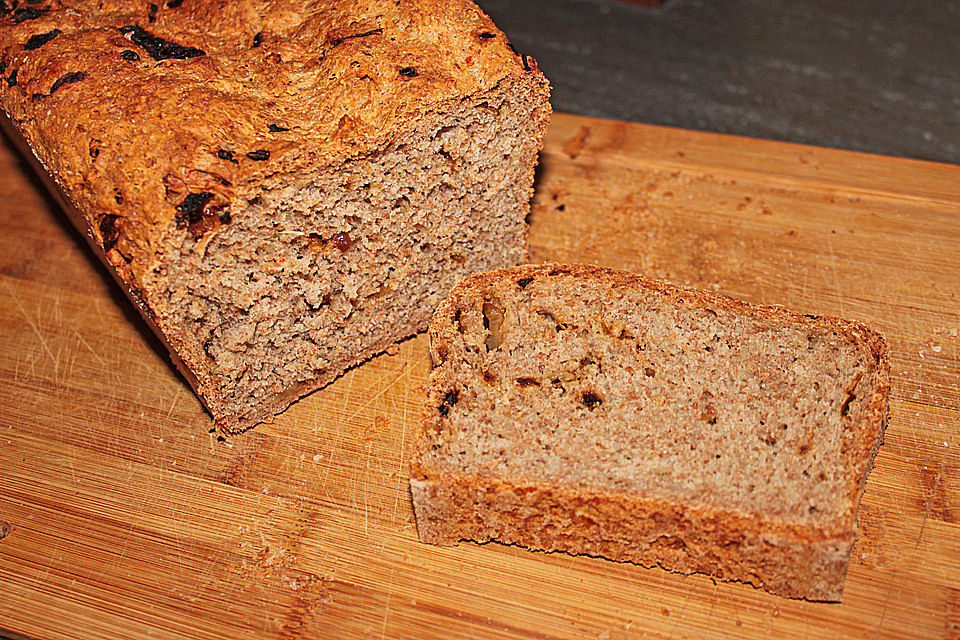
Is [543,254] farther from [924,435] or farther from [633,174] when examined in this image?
[924,435]

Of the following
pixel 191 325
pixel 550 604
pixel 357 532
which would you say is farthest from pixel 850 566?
pixel 191 325

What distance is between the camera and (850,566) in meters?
2.61

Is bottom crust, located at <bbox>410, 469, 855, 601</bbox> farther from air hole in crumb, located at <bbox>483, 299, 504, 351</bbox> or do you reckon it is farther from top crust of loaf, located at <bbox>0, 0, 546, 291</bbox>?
top crust of loaf, located at <bbox>0, 0, 546, 291</bbox>

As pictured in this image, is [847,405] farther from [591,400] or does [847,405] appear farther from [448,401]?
[448,401]

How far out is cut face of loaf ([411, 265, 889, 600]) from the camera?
8.16 ft

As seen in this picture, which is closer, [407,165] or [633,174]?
[407,165]

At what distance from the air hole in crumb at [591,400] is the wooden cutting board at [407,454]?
0.49m

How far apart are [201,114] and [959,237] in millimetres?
3119

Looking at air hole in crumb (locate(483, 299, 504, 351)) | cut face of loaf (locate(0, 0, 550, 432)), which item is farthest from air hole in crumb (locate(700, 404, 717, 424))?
cut face of loaf (locate(0, 0, 550, 432))

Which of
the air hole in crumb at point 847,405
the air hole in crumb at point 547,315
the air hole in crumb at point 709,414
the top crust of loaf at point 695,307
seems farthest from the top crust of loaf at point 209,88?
the air hole in crumb at point 847,405

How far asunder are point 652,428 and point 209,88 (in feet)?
6.05

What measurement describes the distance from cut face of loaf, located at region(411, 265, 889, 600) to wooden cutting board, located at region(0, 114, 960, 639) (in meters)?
0.17

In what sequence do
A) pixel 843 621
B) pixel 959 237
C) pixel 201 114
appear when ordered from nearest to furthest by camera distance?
pixel 843 621, pixel 201 114, pixel 959 237

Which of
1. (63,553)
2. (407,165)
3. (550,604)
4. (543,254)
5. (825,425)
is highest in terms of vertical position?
(407,165)
